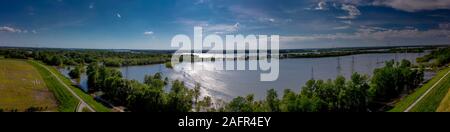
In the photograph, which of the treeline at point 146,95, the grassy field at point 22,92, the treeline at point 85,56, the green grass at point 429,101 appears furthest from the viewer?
the treeline at point 85,56

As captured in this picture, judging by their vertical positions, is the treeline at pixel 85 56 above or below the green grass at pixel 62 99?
above

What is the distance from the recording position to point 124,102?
29.3 ft

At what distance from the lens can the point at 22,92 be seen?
20.9ft

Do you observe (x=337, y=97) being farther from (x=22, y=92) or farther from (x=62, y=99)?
(x=22, y=92)

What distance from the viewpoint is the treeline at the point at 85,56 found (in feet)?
33.1

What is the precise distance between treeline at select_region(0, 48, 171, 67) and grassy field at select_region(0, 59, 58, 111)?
0.90m

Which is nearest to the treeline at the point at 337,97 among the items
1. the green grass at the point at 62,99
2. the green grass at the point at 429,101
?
the green grass at the point at 429,101

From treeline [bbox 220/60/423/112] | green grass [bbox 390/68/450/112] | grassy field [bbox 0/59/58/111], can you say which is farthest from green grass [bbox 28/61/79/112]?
green grass [bbox 390/68/450/112]

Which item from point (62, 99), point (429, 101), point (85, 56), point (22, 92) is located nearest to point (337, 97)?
point (429, 101)

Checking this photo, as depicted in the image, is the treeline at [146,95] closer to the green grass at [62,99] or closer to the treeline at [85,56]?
the green grass at [62,99]

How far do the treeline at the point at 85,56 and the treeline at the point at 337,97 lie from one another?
567 cm
